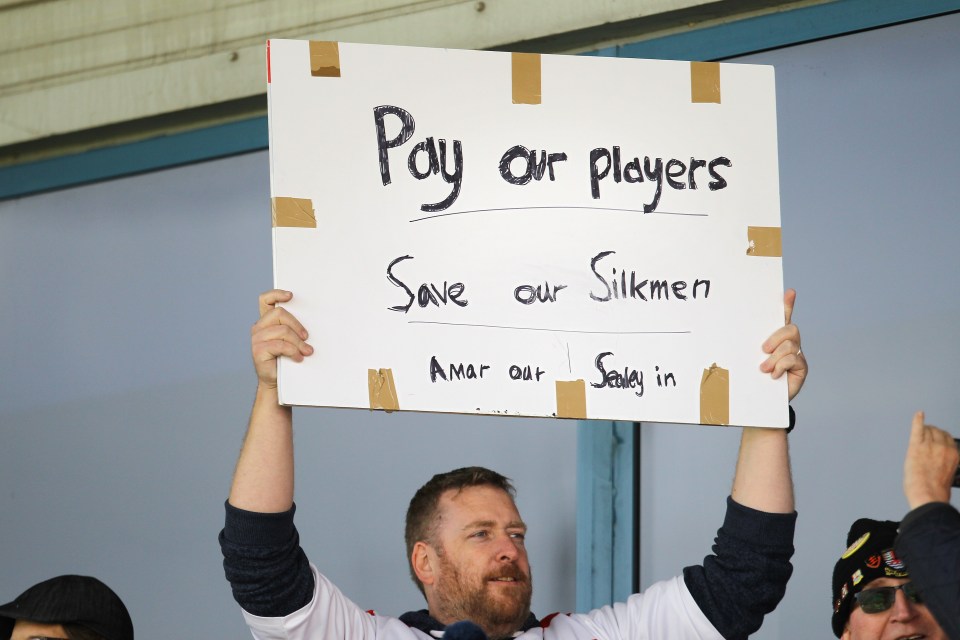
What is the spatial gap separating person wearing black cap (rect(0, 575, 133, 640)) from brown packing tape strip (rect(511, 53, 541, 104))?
3.89 feet

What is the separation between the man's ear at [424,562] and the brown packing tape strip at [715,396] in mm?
670

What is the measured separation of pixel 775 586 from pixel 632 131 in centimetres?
84

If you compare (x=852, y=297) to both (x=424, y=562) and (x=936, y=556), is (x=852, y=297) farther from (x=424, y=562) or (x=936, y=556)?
(x=936, y=556)

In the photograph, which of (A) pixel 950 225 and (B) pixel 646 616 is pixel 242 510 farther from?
(A) pixel 950 225

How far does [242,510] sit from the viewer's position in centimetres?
232

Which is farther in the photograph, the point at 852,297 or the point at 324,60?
the point at 852,297

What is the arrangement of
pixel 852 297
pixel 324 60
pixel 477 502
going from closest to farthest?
pixel 324 60, pixel 477 502, pixel 852 297

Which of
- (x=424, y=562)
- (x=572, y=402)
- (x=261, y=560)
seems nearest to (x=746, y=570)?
(x=572, y=402)

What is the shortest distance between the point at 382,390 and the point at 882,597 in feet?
3.10

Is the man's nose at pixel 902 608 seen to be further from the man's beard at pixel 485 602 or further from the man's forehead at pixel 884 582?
the man's beard at pixel 485 602

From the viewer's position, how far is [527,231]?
7.52 ft

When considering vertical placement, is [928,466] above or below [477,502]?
above

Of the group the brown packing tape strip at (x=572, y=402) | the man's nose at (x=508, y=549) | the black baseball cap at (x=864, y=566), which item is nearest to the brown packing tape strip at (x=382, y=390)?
the brown packing tape strip at (x=572, y=402)

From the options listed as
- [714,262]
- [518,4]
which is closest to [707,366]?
[714,262]
